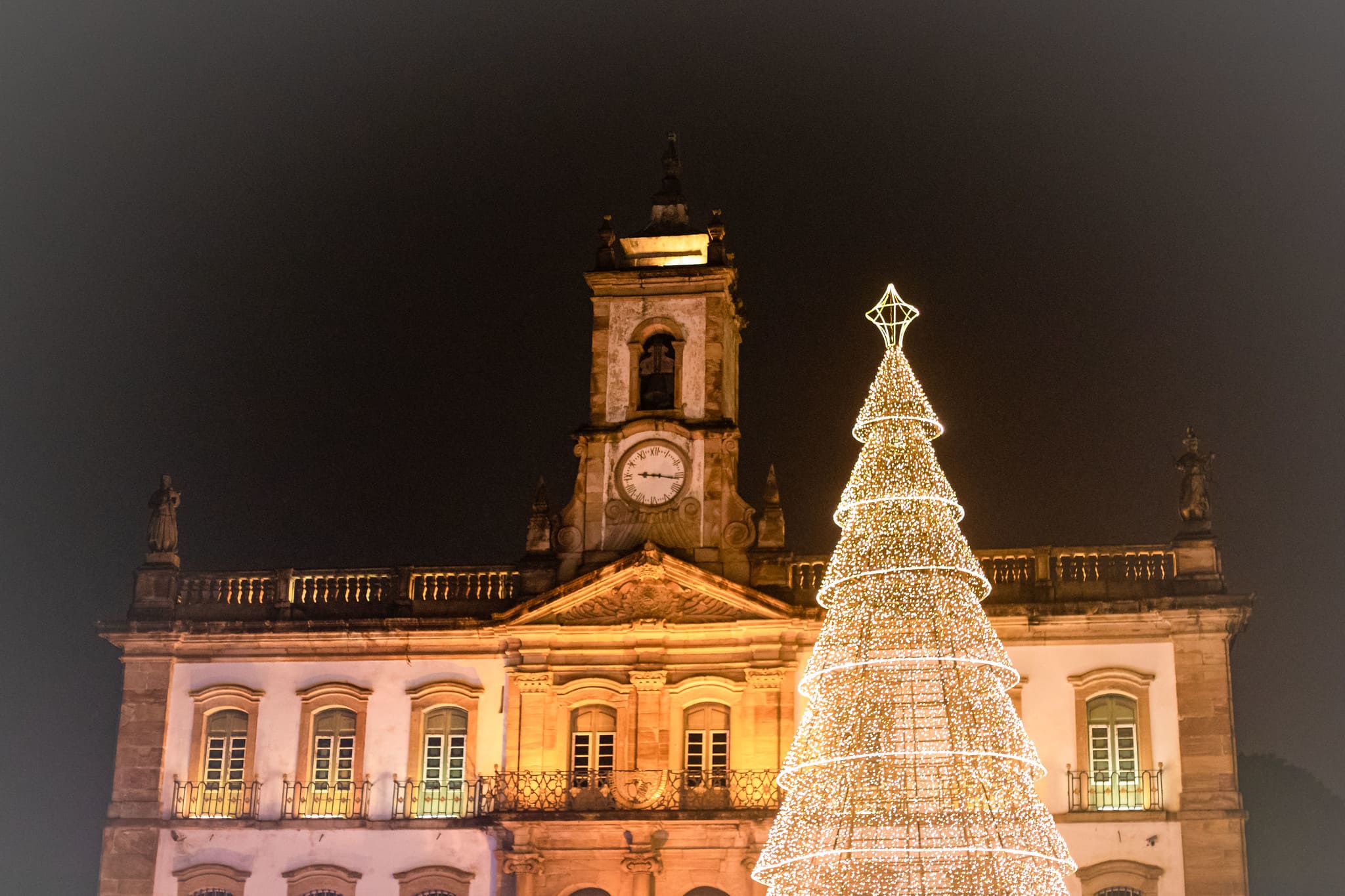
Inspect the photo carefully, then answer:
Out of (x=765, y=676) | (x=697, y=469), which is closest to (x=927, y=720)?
(x=765, y=676)

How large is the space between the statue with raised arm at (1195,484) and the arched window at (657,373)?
855 cm

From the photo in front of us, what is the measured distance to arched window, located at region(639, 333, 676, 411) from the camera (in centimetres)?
3591

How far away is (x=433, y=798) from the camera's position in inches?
1363

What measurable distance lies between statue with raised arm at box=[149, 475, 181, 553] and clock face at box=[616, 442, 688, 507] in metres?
7.93

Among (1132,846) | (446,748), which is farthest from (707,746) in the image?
(1132,846)

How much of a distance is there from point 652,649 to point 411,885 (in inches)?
214

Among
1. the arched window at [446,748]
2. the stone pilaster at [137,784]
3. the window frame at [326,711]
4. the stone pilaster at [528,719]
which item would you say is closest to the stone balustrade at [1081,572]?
the stone pilaster at [528,719]

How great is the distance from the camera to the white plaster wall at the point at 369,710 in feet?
114

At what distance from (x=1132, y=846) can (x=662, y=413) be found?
33.9ft

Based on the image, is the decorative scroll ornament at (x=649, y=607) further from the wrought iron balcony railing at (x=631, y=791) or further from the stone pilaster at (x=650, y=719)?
the wrought iron balcony railing at (x=631, y=791)

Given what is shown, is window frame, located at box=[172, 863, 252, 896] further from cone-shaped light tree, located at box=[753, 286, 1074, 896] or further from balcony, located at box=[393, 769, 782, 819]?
cone-shaped light tree, located at box=[753, 286, 1074, 896]

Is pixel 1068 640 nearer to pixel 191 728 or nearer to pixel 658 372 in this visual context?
pixel 658 372

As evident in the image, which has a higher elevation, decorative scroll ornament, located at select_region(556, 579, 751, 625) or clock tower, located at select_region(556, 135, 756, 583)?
clock tower, located at select_region(556, 135, 756, 583)

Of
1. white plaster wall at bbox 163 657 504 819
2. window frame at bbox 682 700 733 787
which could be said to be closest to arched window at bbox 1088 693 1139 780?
window frame at bbox 682 700 733 787
